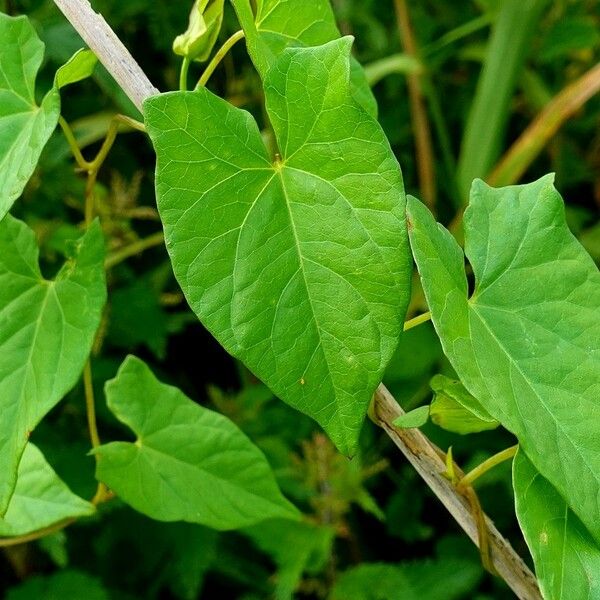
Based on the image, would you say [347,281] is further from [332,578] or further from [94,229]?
[332,578]

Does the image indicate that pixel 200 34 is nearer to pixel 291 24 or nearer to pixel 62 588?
pixel 291 24

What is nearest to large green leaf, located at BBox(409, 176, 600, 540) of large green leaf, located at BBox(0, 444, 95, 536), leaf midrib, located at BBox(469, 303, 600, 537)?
leaf midrib, located at BBox(469, 303, 600, 537)

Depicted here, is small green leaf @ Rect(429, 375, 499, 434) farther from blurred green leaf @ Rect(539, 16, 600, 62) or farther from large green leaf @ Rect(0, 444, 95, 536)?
blurred green leaf @ Rect(539, 16, 600, 62)

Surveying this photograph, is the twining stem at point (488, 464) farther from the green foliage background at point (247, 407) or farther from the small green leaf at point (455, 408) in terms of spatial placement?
the green foliage background at point (247, 407)

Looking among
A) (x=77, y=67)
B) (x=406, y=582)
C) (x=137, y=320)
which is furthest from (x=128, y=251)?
(x=77, y=67)

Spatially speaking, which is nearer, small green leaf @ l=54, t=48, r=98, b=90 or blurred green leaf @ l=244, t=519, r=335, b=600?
small green leaf @ l=54, t=48, r=98, b=90

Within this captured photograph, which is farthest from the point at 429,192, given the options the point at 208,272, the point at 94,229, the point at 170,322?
the point at 208,272
